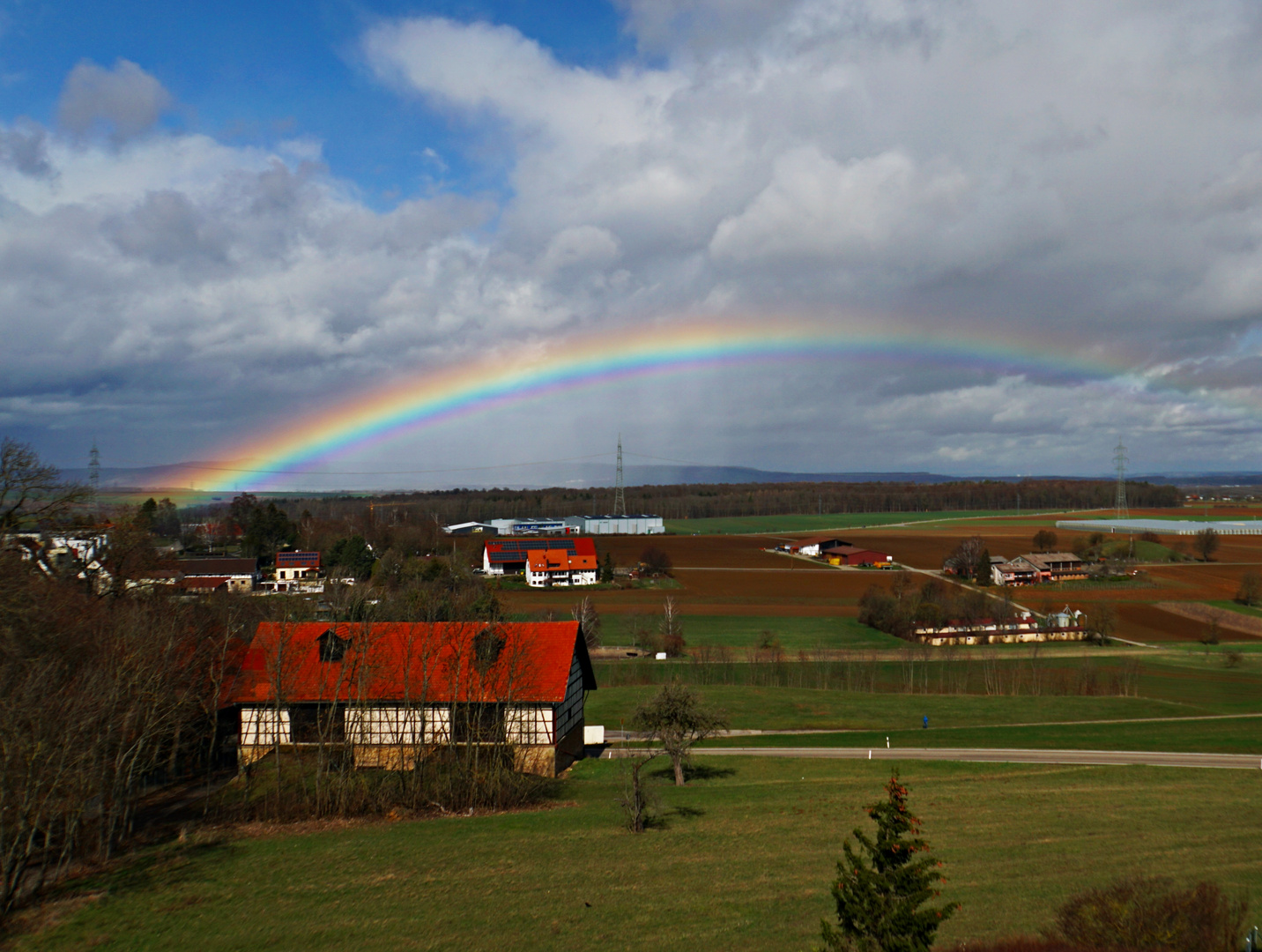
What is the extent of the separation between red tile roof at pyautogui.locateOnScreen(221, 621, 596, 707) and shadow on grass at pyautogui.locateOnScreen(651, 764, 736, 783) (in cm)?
502

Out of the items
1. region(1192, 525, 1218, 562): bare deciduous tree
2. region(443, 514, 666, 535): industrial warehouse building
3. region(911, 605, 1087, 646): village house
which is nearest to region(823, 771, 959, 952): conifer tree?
region(911, 605, 1087, 646): village house

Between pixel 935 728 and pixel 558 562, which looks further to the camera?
pixel 558 562

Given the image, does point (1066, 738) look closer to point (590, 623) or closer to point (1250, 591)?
point (590, 623)

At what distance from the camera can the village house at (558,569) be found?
301 feet

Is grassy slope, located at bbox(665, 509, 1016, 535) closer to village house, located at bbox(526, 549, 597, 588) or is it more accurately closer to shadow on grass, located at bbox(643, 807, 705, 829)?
village house, located at bbox(526, 549, 597, 588)

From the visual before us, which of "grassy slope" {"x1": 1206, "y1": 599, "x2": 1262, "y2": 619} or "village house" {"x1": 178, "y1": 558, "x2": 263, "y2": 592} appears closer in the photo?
"grassy slope" {"x1": 1206, "y1": 599, "x2": 1262, "y2": 619}

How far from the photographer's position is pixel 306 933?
13781 mm

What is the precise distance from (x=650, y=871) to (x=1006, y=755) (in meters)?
20.4

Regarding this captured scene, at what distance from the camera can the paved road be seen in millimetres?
28984

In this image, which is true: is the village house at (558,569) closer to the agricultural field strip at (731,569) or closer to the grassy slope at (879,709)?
the agricultural field strip at (731,569)

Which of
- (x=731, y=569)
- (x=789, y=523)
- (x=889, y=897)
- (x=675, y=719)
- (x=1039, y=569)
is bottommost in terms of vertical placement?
(x=731, y=569)

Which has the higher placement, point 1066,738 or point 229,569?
point 229,569

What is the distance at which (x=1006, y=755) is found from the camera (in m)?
30.6

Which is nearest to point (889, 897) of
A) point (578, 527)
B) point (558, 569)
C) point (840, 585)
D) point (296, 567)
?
point (840, 585)
